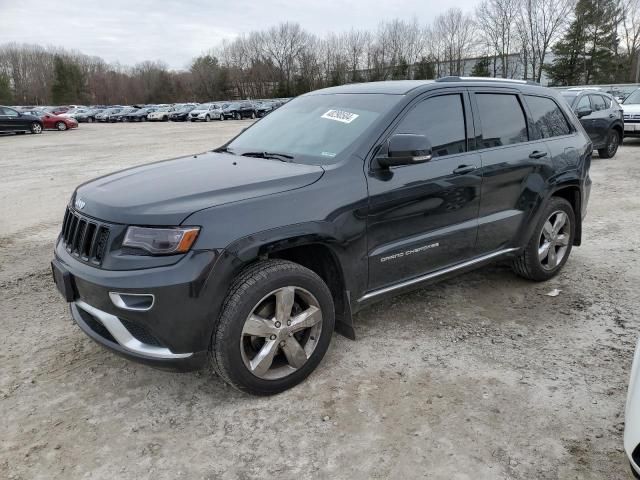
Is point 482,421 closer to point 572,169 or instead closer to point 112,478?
point 112,478

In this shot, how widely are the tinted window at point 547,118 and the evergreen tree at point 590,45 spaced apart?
64597 millimetres

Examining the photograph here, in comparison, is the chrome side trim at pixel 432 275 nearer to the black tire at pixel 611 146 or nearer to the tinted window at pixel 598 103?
the tinted window at pixel 598 103

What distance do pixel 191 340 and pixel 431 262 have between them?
6.02ft

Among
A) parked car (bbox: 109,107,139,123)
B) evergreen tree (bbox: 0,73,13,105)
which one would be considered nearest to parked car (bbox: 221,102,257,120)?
parked car (bbox: 109,107,139,123)

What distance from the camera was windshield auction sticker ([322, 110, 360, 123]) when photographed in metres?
3.58

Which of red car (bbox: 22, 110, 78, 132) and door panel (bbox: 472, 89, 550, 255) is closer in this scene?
door panel (bbox: 472, 89, 550, 255)

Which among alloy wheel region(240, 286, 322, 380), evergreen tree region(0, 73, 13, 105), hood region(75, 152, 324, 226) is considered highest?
evergreen tree region(0, 73, 13, 105)

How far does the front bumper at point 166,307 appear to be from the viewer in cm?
256

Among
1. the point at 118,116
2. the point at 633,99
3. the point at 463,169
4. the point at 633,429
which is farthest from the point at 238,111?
the point at 633,429

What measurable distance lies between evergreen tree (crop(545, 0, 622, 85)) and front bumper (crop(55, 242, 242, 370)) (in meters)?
68.0

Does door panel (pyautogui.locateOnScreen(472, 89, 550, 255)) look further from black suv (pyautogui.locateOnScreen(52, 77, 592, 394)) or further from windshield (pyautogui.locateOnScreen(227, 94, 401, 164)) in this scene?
windshield (pyautogui.locateOnScreen(227, 94, 401, 164))

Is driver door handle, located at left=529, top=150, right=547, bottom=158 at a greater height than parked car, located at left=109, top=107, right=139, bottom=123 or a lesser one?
lesser

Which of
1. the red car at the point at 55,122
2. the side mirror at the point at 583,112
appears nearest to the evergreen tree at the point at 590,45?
the red car at the point at 55,122

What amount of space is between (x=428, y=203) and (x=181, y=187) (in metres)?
1.66
